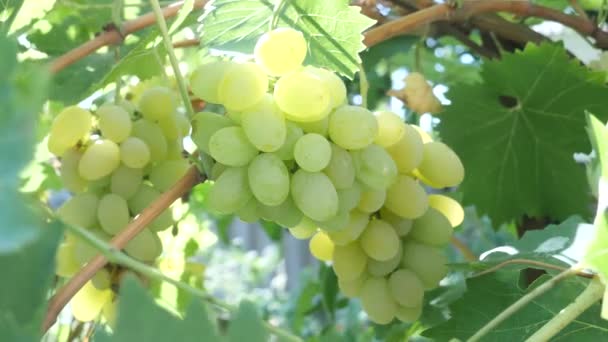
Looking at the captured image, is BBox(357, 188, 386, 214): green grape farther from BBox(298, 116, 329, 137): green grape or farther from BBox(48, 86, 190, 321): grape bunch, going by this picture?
BBox(48, 86, 190, 321): grape bunch

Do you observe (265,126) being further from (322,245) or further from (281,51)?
(322,245)

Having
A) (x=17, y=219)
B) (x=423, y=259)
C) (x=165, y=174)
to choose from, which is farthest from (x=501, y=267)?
(x=17, y=219)

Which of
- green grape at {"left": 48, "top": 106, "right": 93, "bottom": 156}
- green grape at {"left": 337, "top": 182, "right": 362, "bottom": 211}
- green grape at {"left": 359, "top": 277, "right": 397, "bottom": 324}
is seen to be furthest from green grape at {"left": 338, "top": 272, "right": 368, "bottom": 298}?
green grape at {"left": 48, "top": 106, "right": 93, "bottom": 156}

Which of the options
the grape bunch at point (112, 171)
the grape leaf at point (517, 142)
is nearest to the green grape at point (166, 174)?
the grape bunch at point (112, 171)

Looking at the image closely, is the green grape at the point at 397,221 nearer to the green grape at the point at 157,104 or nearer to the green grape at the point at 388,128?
the green grape at the point at 388,128

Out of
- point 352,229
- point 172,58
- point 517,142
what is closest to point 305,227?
point 352,229

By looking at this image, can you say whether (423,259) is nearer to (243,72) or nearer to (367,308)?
(367,308)
